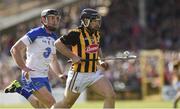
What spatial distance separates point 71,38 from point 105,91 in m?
1.06

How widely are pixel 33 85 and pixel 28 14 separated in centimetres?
2024

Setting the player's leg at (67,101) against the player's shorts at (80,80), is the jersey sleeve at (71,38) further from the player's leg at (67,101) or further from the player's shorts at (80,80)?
the player's leg at (67,101)

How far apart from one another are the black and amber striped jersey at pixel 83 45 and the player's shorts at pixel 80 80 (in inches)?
3.1

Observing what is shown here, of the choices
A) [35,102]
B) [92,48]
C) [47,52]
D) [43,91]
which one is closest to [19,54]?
[47,52]

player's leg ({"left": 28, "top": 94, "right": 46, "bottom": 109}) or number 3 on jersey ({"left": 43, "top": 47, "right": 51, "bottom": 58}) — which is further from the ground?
number 3 on jersey ({"left": 43, "top": 47, "right": 51, "bottom": 58})

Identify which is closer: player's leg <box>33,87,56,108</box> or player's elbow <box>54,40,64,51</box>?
player's elbow <box>54,40,64,51</box>

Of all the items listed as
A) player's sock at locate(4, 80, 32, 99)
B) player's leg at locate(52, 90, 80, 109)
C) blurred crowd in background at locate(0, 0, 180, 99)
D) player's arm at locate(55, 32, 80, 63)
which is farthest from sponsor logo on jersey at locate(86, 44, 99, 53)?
blurred crowd in background at locate(0, 0, 180, 99)

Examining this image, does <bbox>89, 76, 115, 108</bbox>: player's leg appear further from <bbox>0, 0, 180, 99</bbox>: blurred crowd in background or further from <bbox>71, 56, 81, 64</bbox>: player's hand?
<bbox>0, 0, 180, 99</bbox>: blurred crowd in background

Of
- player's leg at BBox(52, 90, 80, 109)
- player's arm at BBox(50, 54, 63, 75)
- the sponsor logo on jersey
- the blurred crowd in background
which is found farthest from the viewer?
the blurred crowd in background

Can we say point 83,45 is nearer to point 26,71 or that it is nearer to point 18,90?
point 26,71

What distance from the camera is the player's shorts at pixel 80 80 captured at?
14305mm

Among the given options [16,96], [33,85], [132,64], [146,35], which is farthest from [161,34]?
[33,85]

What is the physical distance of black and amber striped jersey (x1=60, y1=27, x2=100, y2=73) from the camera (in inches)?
562

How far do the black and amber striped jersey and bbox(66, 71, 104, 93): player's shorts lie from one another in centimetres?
8
